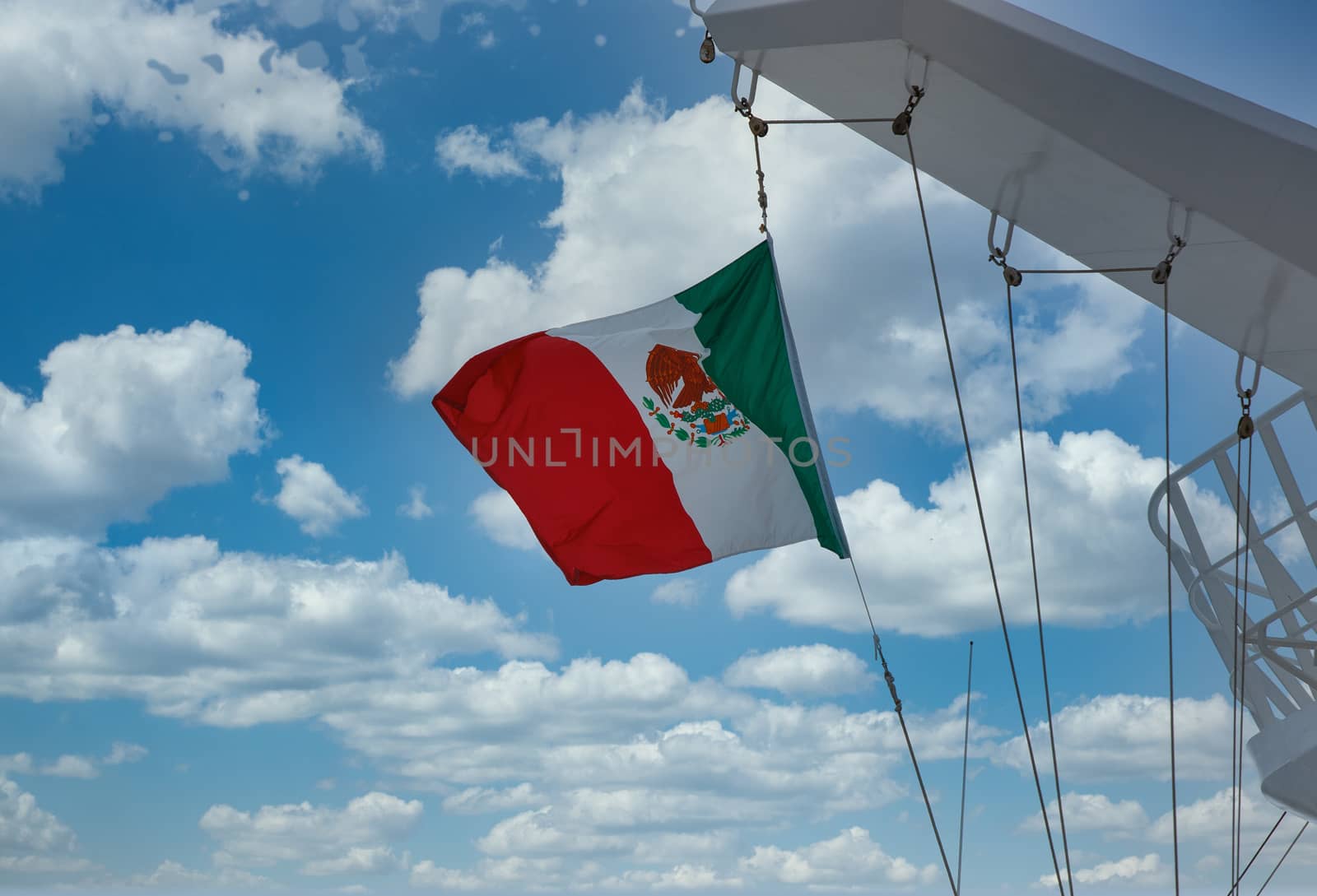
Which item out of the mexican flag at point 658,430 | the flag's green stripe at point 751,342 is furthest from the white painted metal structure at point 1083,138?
the mexican flag at point 658,430

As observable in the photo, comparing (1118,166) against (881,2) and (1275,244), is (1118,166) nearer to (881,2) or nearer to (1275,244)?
(1275,244)

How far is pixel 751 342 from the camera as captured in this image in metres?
9.06

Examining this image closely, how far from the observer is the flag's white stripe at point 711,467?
8688mm

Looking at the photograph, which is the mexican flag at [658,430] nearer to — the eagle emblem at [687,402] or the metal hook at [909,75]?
the eagle emblem at [687,402]

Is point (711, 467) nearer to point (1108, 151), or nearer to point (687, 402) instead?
point (687, 402)

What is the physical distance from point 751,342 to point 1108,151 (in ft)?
12.5

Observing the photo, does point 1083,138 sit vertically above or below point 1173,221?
above

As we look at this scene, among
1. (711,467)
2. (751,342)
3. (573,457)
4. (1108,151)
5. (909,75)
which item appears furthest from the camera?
(573,457)

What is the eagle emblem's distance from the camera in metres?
9.08

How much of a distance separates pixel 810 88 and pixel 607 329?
3.16 metres

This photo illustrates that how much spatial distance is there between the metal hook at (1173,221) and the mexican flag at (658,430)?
9.98 feet

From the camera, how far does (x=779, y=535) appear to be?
8672 millimetres

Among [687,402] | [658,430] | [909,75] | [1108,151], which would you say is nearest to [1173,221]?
[1108,151]

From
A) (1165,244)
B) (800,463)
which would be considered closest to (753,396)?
(800,463)
